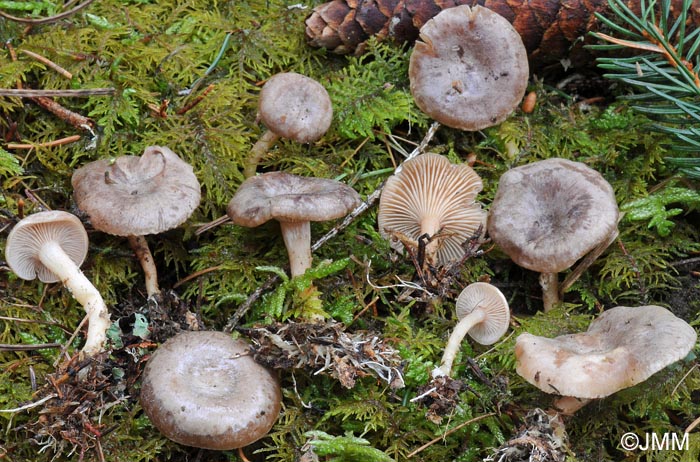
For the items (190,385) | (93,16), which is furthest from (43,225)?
(93,16)

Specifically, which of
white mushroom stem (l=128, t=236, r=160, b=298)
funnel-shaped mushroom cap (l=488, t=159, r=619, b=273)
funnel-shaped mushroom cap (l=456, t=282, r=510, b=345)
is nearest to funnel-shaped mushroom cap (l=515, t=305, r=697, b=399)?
funnel-shaped mushroom cap (l=456, t=282, r=510, b=345)

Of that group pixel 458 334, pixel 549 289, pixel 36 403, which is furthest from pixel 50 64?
pixel 549 289

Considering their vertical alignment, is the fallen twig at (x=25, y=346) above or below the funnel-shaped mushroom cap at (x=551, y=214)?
below

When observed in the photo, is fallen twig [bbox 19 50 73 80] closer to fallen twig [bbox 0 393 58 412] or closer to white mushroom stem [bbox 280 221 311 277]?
white mushroom stem [bbox 280 221 311 277]

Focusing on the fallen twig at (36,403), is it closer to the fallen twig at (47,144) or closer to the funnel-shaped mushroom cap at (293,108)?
the fallen twig at (47,144)

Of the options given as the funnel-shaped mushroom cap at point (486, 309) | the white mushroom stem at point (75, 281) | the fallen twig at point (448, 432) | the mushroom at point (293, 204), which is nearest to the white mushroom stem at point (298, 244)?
the mushroom at point (293, 204)

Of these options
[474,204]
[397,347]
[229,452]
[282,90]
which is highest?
[282,90]

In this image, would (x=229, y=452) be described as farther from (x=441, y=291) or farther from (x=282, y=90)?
(x=282, y=90)
